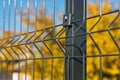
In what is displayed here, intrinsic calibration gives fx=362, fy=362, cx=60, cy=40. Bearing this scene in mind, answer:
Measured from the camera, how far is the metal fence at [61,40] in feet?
5.78

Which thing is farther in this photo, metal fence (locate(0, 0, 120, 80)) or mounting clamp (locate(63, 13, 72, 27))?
mounting clamp (locate(63, 13, 72, 27))

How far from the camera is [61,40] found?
2.10 m

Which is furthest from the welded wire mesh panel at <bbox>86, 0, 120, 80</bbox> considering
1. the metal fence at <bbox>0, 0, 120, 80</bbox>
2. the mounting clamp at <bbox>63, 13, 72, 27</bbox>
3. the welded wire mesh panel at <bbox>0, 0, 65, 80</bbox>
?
the welded wire mesh panel at <bbox>0, 0, 65, 80</bbox>

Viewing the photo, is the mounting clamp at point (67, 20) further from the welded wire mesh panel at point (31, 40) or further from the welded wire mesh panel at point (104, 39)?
the welded wire mesh panel at point (104, 39)

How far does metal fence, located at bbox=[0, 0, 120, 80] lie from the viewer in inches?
69.4

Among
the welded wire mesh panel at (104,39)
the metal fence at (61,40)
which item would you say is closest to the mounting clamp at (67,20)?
the metal fence at (61,40)

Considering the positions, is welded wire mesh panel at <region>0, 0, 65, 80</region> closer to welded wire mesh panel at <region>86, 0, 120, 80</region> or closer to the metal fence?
the metal fence

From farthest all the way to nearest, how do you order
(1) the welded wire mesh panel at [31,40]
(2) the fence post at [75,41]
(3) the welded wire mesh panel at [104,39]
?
(1) the welded wire mesh panel at [31,40] → (2) the fence post at [75,41] → (3) the welded wire mesh panel at [104,39]

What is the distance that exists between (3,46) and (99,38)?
1.17 metres

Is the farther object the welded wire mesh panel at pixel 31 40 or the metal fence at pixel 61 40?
the welded wire mesh panel at pixel 31 40

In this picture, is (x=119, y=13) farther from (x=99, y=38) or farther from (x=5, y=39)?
(x=5, y=39)

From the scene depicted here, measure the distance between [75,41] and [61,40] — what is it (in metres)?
0.17

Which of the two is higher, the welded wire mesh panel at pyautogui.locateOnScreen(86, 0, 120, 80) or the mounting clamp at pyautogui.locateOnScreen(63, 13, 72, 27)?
the mounting clamp at pyautogui.locateOnScreen(63, 13, 72, 27)

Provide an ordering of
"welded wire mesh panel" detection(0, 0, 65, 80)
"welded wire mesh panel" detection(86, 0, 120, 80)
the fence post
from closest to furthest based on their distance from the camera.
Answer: "welded wire mesh panel" detection(86, 0, 120, 80) < the fence post < "welded wire mesh panel" detection(0, 0, 65, 80)
